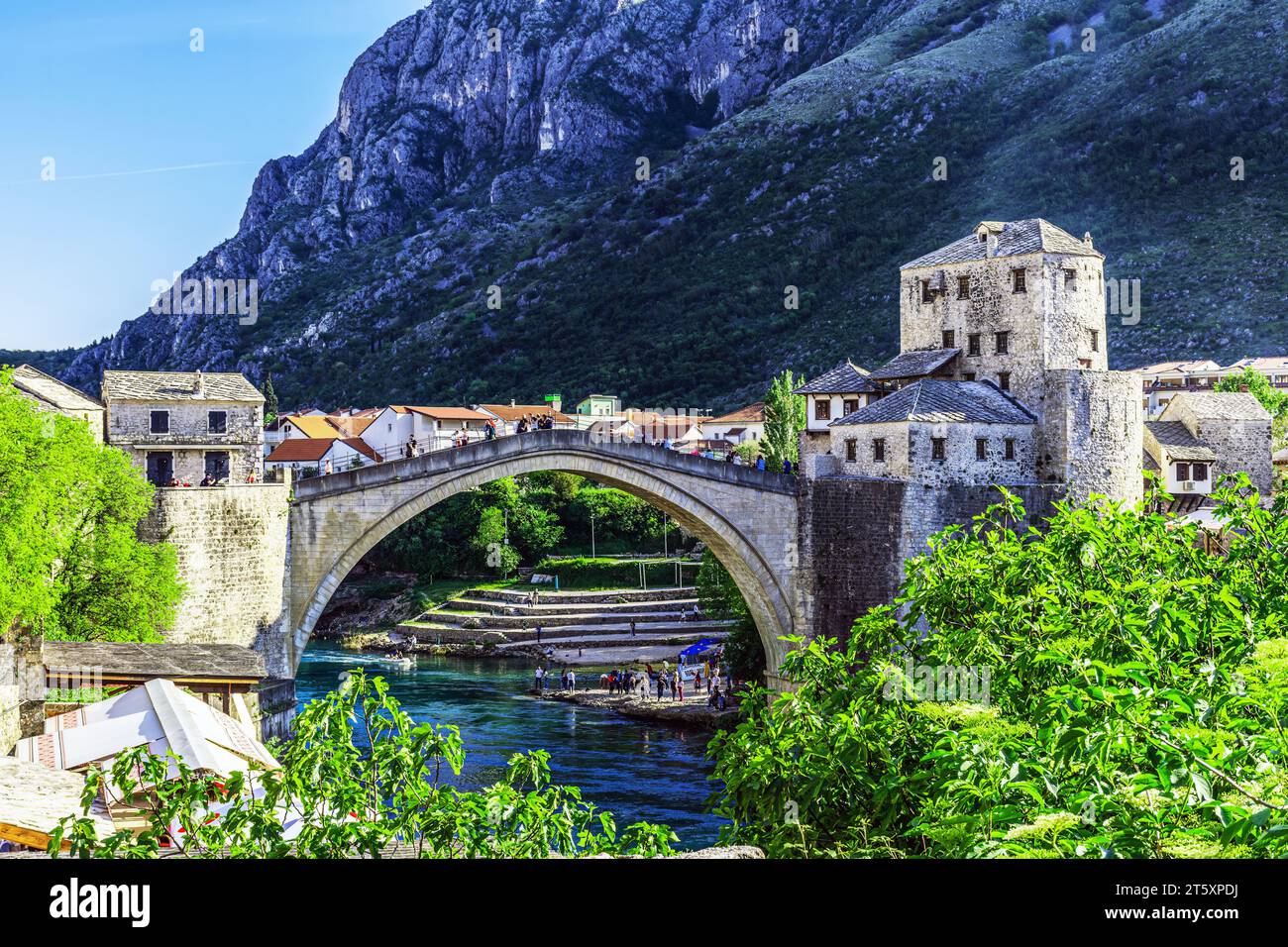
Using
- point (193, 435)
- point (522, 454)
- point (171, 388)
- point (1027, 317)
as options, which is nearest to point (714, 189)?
point (1027, 317)

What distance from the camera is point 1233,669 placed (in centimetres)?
894

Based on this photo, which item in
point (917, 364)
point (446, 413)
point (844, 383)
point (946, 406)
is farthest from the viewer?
point (446, 413)

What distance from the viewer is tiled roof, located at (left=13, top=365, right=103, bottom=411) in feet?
91.9

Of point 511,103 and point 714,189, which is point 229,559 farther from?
point 511,103

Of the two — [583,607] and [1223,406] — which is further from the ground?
[1223,406]

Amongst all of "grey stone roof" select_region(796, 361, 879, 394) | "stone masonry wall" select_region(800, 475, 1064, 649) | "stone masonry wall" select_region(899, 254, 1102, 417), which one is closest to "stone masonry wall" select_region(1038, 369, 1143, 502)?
"stone masonry wall" select_region(899, 254, 1102, 417)

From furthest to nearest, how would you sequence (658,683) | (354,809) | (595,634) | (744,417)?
1. (744,417)
2. (595,634)
3. (658,683)
4. (354,809)

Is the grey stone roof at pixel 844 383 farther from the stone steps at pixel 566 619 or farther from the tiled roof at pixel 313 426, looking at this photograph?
the tiled roof at pixel 313 426

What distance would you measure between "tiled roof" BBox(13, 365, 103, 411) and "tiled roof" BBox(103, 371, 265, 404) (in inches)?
26.6

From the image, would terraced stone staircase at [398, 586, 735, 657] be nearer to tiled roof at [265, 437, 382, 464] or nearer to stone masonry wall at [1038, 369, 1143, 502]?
tiled roof at [265, 437, 382, 464]

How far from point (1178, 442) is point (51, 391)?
37122 millimetres

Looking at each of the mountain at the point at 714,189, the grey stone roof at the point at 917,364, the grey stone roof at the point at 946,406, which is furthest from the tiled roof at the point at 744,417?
the grey stone roof at the point at 946,406

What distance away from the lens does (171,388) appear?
30094 millimetres

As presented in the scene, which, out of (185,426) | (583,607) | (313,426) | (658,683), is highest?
(313,426)
